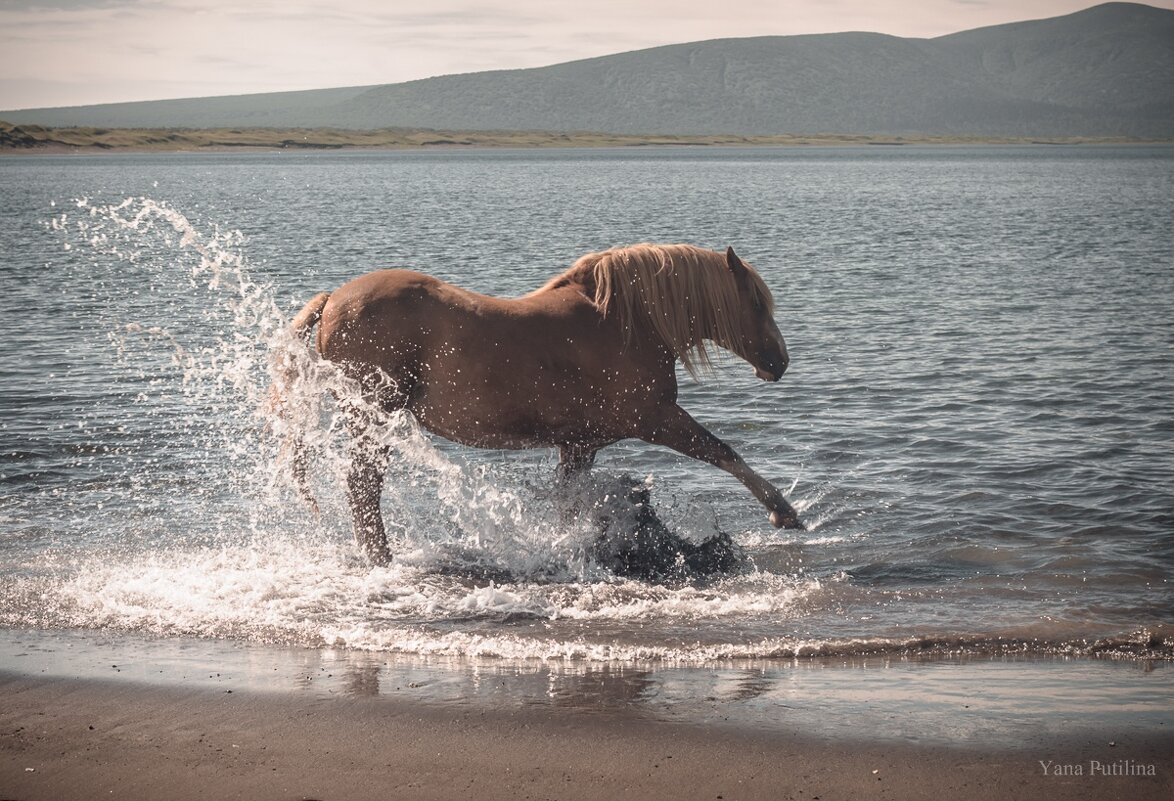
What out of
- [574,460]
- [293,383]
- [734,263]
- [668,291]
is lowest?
[574,460]

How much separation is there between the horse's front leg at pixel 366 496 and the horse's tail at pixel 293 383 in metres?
0.38

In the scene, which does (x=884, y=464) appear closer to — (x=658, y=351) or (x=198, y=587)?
(x=658, y=351)

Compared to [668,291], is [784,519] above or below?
below

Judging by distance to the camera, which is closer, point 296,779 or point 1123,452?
point 296,779

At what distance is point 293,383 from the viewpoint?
325 inches

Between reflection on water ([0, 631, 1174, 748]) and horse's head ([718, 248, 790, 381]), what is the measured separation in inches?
122

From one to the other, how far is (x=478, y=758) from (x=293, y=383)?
13.1 ft

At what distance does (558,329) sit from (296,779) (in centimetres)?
414

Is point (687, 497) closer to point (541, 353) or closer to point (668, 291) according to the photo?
point (668, 291)

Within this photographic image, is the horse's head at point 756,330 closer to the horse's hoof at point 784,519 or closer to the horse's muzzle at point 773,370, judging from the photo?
the horse's muzzle at point 773,370

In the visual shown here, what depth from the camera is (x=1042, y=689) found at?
575 cm

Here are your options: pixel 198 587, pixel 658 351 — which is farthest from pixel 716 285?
pixel 198 587

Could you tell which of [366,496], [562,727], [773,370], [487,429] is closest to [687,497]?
[773,370]

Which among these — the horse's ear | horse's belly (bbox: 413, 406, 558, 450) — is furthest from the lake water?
the horse's ear
